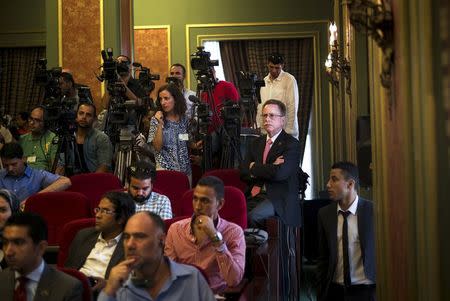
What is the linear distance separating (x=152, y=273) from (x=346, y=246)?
2076 millimetres

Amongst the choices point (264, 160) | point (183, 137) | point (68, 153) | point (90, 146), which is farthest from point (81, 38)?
point (264, 160)

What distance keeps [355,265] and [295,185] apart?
122 cm

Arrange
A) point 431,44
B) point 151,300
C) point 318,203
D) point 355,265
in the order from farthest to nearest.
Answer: point 318,203 → point 355,265 → point 151,300 → point 431,44

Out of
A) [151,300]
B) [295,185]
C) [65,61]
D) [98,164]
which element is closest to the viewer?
[151,300]

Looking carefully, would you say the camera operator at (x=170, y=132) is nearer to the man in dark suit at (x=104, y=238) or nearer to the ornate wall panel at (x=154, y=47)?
the man in dark suit at (x=104, y=238)

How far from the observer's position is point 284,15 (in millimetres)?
12133

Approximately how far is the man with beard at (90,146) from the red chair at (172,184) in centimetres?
76

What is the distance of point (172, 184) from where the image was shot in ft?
21.4

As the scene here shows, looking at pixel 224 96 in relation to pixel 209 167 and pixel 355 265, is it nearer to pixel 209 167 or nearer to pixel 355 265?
pixel 209 167

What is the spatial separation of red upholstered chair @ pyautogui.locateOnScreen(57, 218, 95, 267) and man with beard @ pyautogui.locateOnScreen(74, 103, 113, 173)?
2.16m

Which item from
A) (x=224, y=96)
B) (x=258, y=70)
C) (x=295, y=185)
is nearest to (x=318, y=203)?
(x=224, y=96)

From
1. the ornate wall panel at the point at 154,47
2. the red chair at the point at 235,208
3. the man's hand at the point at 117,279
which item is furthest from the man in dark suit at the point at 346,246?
the ornate wall panel at the point at 154,47

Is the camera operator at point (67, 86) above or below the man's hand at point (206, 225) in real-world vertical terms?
above

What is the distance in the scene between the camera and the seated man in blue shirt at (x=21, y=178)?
6.31 meters
